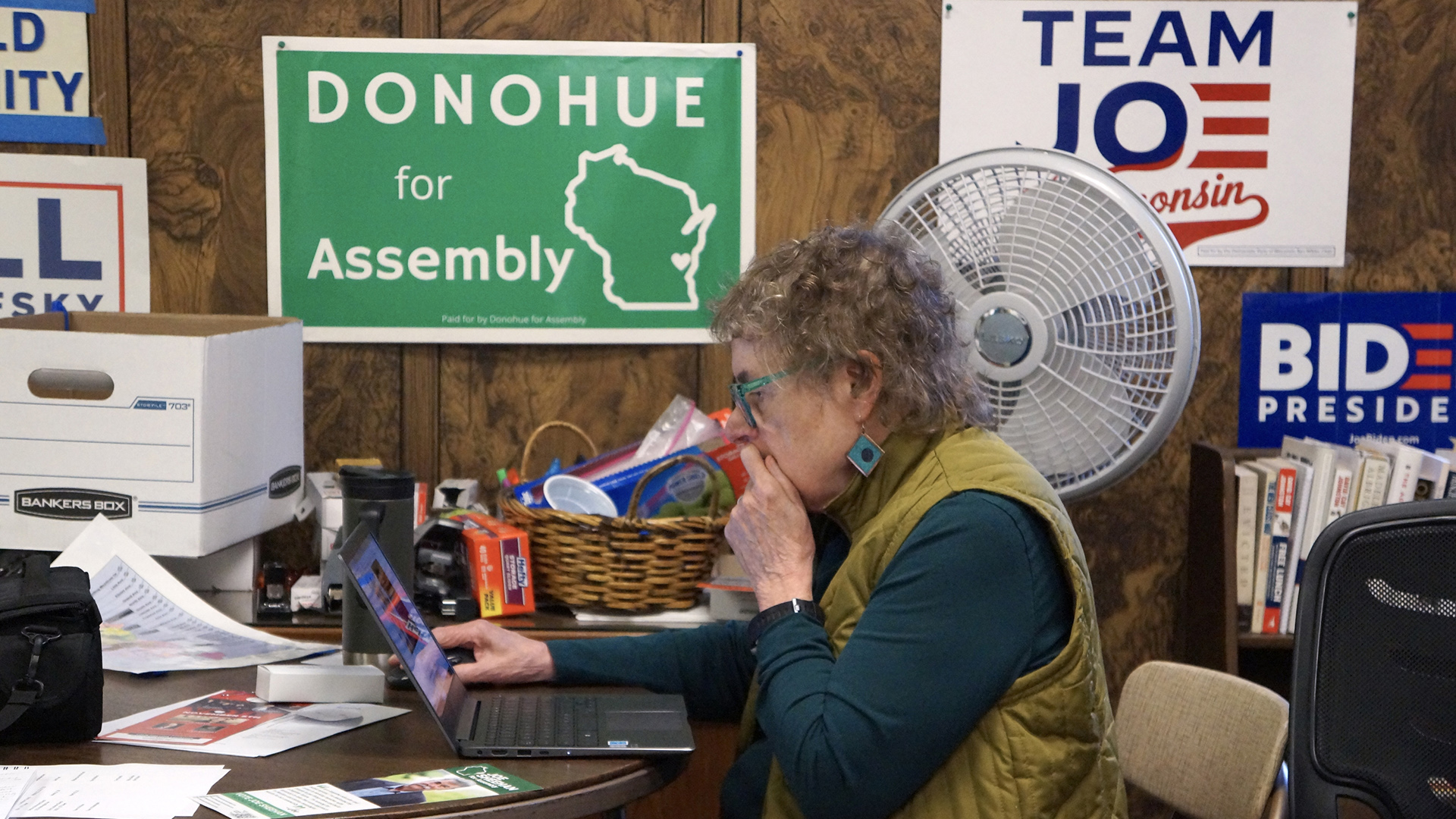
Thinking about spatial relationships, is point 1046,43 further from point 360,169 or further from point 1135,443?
point 360,169

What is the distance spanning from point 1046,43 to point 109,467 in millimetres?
1767

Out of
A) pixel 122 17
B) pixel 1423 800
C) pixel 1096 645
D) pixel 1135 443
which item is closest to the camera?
pixel 1423 800

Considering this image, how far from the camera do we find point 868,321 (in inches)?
56.6

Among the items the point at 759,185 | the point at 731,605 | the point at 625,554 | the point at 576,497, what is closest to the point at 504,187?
the point at 759,185

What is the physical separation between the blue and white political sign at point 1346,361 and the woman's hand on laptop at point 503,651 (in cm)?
152

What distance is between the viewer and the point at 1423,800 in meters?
1.29

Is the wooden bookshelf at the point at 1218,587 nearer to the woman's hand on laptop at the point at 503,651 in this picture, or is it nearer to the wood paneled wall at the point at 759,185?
the wood paneled wall at the point at 759,185

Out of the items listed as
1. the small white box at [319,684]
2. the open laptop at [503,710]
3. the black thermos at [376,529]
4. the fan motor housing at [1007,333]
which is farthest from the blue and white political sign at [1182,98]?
the small white box at [319,684]

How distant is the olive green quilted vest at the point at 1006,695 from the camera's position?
1.29m

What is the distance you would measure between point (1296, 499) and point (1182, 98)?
2.54 ft

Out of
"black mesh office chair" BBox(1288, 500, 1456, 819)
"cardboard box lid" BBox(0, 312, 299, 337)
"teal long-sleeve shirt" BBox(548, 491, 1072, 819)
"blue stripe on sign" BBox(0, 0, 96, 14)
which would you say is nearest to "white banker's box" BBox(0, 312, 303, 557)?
"cardboard box lid" BBox(0, 312, 299, 337)

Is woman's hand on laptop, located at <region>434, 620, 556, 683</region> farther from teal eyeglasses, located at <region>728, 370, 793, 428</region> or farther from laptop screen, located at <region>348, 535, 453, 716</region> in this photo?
teal eyeglasses, located at <region>728, 370, 793, 428</region>

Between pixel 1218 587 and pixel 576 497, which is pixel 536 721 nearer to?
pixel 576 497

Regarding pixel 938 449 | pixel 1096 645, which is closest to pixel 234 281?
pixel 938 449
